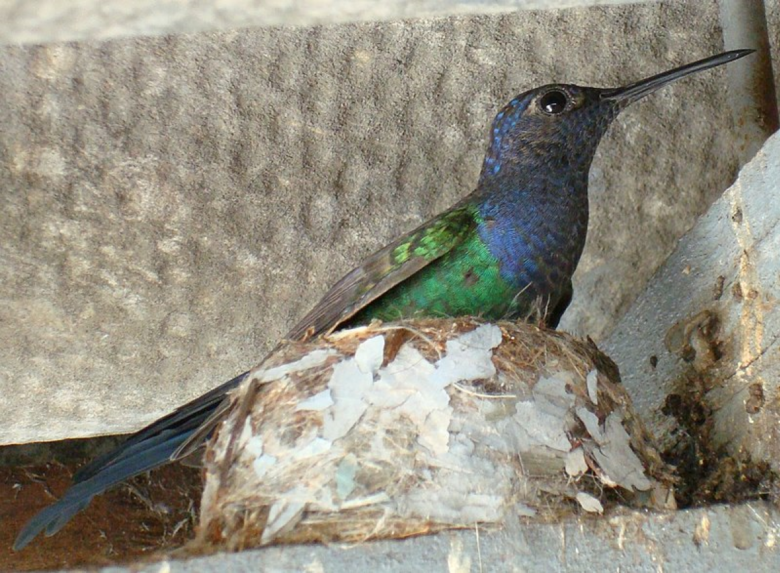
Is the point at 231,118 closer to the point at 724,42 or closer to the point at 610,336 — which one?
the point at 610,336

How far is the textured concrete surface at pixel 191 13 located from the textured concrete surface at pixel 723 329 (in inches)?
34.7

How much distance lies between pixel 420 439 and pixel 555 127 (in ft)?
3.95

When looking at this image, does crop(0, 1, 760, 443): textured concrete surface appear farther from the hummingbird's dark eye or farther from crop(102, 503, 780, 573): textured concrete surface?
crop(102, 503, 780, 573): textured concrete surface

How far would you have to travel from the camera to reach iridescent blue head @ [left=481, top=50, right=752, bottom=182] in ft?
8.84

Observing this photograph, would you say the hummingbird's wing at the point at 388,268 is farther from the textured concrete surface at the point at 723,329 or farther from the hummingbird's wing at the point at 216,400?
the textured concrete surface at the point at 723,329

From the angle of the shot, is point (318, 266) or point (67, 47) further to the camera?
point (318, 266)

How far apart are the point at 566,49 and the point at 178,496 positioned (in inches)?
72.4

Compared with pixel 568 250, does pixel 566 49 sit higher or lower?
higher

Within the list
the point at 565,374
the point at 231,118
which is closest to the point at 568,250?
the point at 565,374

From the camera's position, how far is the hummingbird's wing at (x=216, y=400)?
213 centimetres

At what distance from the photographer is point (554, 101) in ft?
8.93

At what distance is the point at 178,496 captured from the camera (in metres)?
3.04

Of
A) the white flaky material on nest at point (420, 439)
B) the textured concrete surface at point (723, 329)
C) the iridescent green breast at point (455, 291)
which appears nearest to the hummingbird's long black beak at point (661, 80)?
the textured concrete surface at point (723, 329)

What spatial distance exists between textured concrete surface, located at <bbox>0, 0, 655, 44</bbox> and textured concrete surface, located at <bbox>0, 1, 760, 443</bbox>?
40mm
